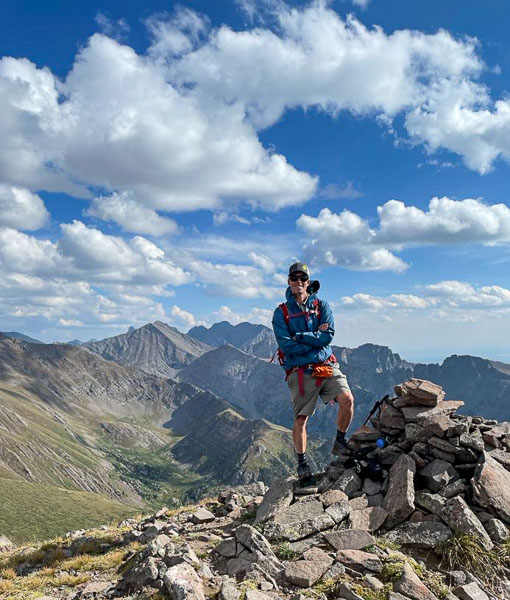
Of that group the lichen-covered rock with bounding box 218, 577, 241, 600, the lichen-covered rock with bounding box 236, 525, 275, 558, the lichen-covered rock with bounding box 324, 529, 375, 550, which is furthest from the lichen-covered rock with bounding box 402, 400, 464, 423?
the lichen-covered rock with bounding box 218, 577, 241, 600

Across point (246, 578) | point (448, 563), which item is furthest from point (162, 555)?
point (448, 563)

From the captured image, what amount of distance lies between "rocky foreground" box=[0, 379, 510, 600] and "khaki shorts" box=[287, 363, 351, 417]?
8.33 feet

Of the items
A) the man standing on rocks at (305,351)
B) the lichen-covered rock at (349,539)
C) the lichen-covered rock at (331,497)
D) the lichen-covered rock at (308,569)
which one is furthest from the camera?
the man standing on rocks at (305,351)

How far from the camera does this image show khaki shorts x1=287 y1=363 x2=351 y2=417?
1321cm

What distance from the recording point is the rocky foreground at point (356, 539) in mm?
8281

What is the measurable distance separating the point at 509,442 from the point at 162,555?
39.0ft

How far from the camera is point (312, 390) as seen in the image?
1329 centimetres

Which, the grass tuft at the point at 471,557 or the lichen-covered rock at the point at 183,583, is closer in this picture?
the lichen-covered rock at the point at 183,583

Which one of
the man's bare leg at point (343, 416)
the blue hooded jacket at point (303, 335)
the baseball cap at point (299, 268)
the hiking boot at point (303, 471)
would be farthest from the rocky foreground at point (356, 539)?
the baseball cap at point (299, 268)

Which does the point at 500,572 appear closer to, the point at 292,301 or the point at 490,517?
the point at 490,517

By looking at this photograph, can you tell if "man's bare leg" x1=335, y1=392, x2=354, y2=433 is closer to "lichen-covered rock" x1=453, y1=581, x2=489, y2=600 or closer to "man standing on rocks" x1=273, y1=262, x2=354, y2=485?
"man standing on rocks" x1=273, y1=262, x2=354, y2=485

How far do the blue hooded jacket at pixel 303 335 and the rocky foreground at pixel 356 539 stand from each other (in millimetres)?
4088

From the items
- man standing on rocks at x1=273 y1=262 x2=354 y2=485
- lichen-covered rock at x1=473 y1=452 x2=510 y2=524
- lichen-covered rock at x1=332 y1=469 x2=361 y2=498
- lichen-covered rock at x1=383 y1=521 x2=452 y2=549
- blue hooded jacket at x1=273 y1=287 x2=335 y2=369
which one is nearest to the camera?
lichen-covered rock at x1=383 y1=521 x2=452 y2=549

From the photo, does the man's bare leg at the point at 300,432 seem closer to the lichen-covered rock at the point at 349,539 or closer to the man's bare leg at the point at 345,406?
the man's bare leg at the point at 345,406
